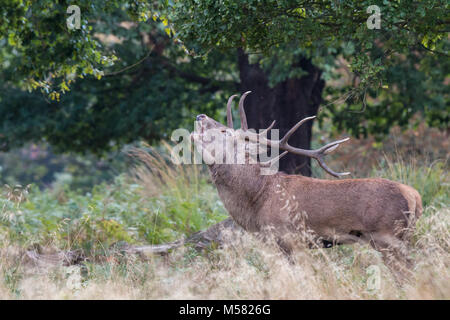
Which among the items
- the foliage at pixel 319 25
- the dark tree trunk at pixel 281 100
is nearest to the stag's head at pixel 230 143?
the foliage at pixel 319 25

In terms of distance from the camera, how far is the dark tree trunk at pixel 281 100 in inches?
408

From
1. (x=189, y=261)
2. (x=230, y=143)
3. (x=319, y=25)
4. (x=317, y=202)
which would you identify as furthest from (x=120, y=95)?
(x=317, y=202)

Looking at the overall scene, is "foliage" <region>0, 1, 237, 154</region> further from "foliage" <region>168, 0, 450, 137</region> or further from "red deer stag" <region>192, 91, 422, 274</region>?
"red deer stag" <region>192, 91, 422, 274</region>

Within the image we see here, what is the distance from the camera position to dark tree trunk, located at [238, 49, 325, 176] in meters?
10.4

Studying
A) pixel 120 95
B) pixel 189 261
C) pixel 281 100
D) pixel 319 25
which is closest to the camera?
pixel 319 25

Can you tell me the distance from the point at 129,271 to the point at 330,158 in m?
9.24

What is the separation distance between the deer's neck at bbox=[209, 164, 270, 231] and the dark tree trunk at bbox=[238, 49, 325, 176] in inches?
151

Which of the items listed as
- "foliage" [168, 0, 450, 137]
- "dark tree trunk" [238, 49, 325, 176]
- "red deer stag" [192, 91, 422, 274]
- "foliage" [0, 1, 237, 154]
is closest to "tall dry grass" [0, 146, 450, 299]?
"red deer stag" [192, 91, 422, 274]

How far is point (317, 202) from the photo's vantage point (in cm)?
595

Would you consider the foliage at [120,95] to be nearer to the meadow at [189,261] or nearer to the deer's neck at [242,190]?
the meadow at [189,261]

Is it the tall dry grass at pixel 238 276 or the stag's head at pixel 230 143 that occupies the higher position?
the stag's head at pixel 230 143

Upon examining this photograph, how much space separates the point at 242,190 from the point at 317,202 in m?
0.87

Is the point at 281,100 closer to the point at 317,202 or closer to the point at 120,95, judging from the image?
the point at 120,95

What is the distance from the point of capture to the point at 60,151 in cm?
1236
